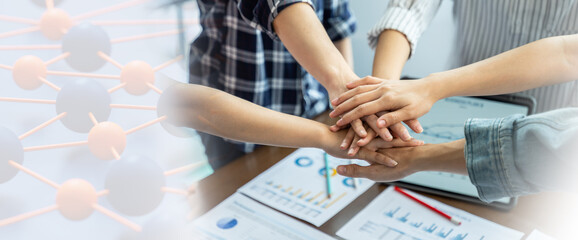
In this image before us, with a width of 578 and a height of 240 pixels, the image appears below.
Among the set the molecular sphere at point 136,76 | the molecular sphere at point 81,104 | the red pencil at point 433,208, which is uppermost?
the molecular sphere at point 136,76

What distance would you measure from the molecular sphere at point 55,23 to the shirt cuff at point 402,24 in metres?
0.60

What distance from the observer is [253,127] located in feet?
2.63

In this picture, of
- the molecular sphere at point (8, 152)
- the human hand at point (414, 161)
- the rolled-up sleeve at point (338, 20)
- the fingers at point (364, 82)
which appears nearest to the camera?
the molecular sphere at point (8, 152)

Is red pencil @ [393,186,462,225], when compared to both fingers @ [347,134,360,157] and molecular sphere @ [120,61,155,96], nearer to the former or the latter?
fingers @ [347,134,360,157]

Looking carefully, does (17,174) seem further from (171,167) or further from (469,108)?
(469,108)

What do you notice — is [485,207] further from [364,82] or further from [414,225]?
[364,82]

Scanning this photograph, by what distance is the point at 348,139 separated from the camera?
2.76 ft

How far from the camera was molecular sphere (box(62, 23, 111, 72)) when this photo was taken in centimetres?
51

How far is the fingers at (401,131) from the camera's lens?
0.81 meters

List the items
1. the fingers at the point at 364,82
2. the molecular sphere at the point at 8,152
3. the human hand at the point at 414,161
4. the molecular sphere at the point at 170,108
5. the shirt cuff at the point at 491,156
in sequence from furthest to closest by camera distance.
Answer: the fingers at the point at 364,82
the human hand at the point at 414,161
the shirt cuff at the point at 491,156
the molecular sphere at the point at 170,108
the molecular sphere at the point at 8,152

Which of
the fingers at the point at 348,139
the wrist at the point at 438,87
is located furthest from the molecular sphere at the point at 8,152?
the wrist at the point at 438,87

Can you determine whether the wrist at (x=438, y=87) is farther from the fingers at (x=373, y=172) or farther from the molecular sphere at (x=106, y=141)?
the molecular sphere at (x=106, y=141)

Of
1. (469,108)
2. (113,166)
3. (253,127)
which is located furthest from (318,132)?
(113,166)

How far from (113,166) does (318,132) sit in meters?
0.45
